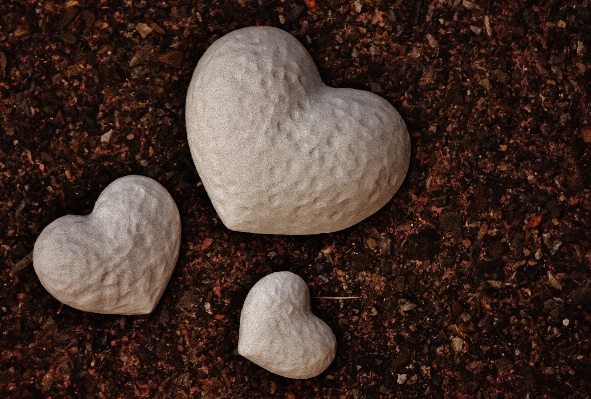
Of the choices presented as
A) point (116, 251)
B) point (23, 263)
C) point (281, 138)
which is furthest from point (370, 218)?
point (23, 263)

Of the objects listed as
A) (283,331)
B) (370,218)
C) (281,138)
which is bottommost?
(283,331)

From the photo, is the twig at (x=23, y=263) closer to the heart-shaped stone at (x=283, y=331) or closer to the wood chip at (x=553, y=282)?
the heart-shaped stone at (x=283, y=331)

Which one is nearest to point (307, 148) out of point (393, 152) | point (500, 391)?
point (393, 152)

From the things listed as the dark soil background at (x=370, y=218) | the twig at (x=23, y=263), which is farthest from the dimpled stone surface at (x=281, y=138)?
the twig at (x=23, y=263)

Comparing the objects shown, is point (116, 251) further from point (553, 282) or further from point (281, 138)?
point (553, 282)

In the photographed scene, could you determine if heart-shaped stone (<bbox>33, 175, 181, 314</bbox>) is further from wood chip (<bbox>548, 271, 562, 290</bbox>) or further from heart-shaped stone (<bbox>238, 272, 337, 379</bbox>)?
wood chip (<bbox>548, 271, 562, 290</bbox>)
